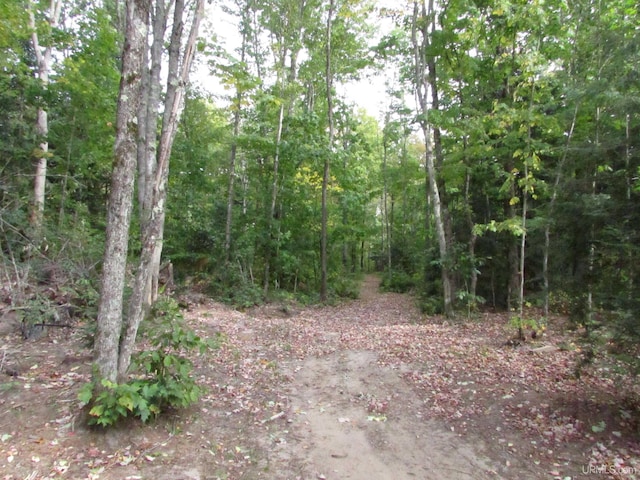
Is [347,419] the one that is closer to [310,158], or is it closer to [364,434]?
[364,434]

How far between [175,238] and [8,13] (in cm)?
878

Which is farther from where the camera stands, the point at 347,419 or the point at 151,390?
the point at 347,419

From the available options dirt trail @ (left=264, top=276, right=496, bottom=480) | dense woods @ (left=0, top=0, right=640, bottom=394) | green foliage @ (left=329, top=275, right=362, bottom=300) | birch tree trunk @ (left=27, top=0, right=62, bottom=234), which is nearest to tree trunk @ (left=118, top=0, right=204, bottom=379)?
dense woods @ (left=0, top=0, right=640, bottom=394)

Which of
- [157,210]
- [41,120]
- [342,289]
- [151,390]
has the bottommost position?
[342,289]

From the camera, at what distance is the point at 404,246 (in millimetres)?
28531

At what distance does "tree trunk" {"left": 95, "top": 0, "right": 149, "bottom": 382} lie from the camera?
163 inches

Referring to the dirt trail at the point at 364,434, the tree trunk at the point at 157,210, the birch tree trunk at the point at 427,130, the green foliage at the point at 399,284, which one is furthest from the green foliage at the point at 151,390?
the green foliage at the point at 399,284

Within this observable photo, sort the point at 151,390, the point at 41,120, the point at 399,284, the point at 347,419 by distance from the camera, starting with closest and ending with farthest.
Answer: the point at 151,390
the point at 347,419
the point at 41,120
the point at 399,284

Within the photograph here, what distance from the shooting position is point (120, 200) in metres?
4.15

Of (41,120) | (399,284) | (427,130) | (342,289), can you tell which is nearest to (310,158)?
(427,130)

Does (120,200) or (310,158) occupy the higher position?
(310,158)

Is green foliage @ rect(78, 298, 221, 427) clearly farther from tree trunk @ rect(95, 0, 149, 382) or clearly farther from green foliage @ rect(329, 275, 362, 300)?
green foliage @ rect(329, 275, 362, 300)

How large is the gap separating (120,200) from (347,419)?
13.0 ft

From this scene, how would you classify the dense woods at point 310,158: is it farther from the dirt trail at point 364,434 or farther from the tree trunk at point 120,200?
the dirt trail at point 364,434
